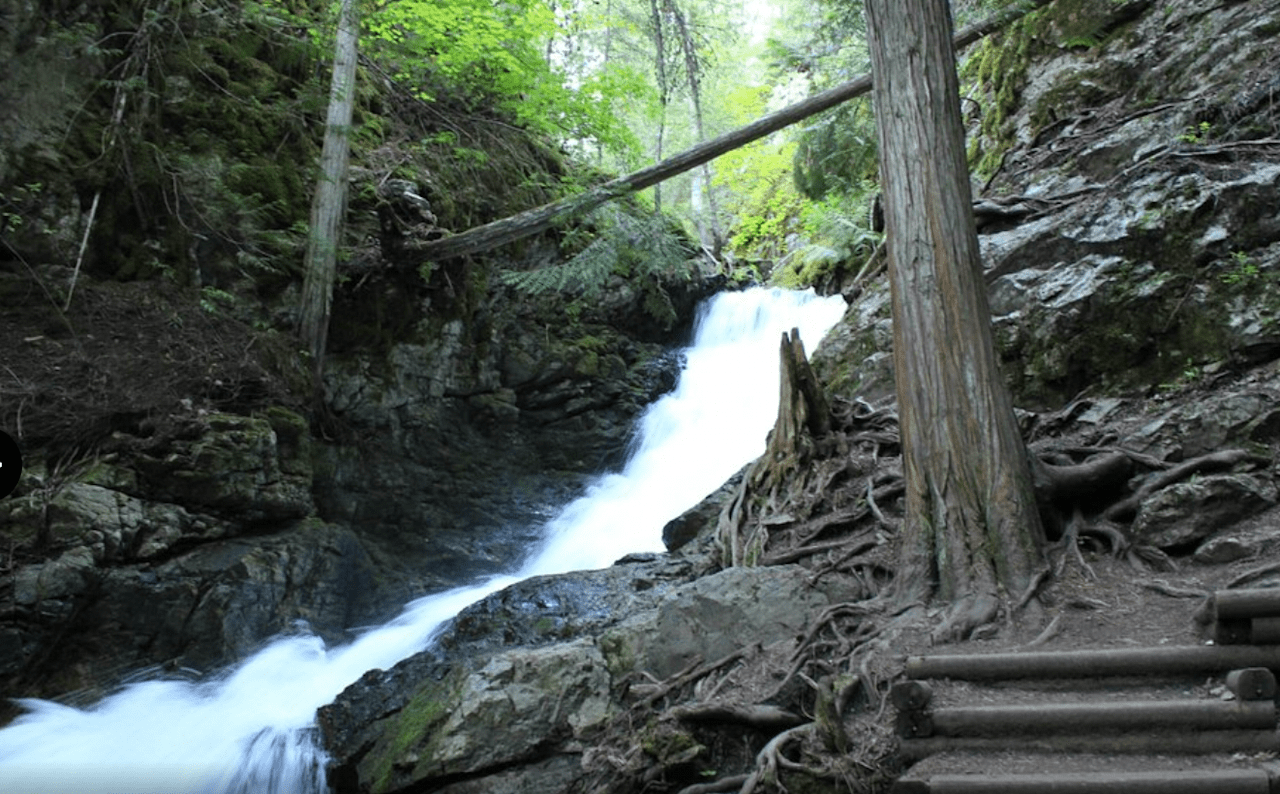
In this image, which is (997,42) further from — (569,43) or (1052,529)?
(569,43)

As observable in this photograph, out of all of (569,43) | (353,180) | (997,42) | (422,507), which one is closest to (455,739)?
(422,507)

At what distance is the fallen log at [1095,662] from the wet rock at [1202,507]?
142 centimetres

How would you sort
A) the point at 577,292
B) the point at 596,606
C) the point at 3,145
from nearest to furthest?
the point at 596,606
the point at 3,145
the point at 577,292

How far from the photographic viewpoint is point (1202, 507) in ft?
15.9

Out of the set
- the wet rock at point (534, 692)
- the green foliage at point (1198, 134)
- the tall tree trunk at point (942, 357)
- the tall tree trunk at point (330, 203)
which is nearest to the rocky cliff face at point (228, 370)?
the tall tree trunk at point (330, 203)

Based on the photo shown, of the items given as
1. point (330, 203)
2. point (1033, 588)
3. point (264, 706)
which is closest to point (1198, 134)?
point (1033, 588)

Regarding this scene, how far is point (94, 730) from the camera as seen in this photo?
624 centimetres

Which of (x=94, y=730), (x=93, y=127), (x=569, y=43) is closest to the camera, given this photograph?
(x=94, y=730)

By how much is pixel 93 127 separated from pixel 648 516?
25.8ft

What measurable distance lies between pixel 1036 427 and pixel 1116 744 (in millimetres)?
3455

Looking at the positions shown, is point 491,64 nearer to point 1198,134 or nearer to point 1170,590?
point 1198,134

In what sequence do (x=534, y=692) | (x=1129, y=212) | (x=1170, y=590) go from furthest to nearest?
1. (x=1129, y=212)
2. (x=534, y=692)
3. (x=1170, y=590)

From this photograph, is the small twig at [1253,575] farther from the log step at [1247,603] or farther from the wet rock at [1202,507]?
the log step at [1247,603]

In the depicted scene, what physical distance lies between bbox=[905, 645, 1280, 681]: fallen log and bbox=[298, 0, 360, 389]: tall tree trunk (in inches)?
312
